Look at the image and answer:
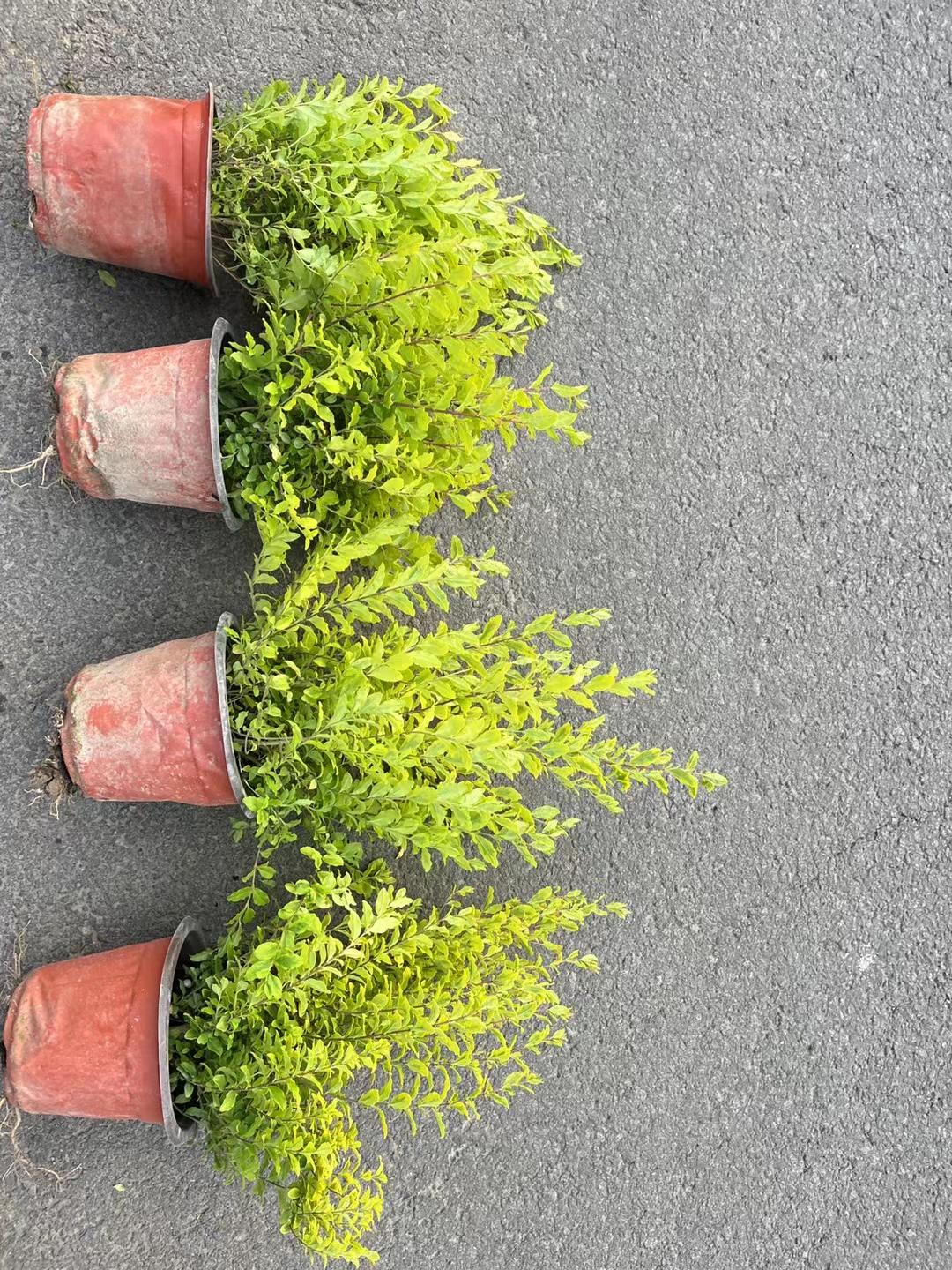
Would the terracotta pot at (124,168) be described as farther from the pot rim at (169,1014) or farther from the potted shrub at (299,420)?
the pot rim at (169,1014)

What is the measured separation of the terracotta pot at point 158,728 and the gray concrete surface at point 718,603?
0.22 m

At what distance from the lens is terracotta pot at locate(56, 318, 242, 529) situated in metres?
1.76

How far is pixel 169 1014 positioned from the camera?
1775 millimetres

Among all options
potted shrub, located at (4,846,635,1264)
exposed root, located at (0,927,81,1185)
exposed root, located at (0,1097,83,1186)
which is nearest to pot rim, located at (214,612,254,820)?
potted shrub, located at (4,846,635,1264)

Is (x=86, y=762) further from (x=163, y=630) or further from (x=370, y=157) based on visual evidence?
(x=370, y=157)

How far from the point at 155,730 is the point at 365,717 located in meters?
0.44

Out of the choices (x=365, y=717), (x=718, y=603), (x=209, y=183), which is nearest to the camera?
(x=365, y=717)

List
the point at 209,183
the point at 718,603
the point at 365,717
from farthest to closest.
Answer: the point at 718,603
the point at 209,183
the point at 365,717

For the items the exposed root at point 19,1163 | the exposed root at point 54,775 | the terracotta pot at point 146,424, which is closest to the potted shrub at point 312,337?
the terracotta pot at point 146,424

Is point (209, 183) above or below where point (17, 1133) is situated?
above

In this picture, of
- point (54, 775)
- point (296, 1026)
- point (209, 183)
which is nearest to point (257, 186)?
point (209, 183)

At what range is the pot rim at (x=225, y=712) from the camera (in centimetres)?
170

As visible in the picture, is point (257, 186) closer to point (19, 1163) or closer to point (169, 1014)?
point (169, 1014)

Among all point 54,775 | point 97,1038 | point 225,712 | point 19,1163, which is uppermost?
point 225,712
